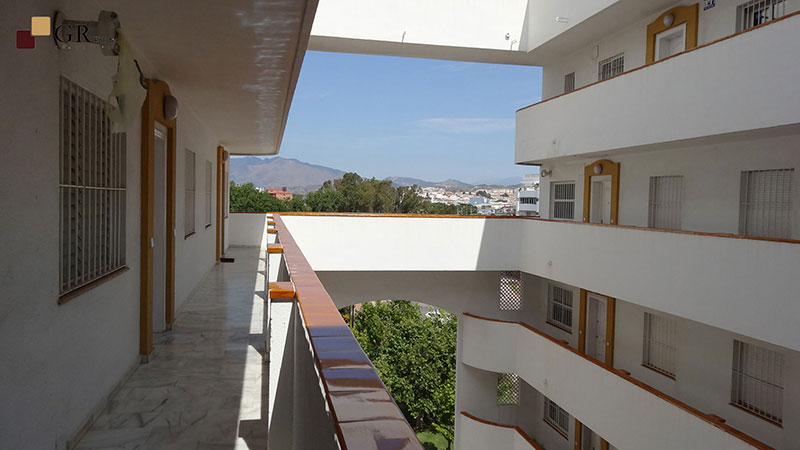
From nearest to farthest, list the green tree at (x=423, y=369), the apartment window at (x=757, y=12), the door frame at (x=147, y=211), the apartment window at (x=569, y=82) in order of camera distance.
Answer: the door frame at (x=147, y=211), the apartment window at (x=757, y=12), the apartment window at (x=569, y=82), the green tree at (x=423, y=369)

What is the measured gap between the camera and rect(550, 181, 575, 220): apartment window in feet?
46.1

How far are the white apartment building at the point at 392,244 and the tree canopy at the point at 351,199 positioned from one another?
1735 inches

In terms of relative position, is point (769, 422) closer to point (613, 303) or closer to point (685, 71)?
point (613, 303)

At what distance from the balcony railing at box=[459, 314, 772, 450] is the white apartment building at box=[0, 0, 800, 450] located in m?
0.05

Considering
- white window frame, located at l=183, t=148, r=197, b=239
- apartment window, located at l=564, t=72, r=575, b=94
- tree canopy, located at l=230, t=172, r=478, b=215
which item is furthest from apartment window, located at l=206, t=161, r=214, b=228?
tree canopy, located at l=230, t=172, r=478, b=215

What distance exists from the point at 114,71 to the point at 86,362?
98.9 inches

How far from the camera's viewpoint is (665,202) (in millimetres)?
10805

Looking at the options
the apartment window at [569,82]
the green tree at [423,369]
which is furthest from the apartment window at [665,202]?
the green tree at [423,369]

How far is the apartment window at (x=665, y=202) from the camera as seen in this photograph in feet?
34.3

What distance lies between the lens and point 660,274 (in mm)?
9219

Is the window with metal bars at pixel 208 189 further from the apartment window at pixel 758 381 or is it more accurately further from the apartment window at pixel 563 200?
the apartment window at pixel 758 381

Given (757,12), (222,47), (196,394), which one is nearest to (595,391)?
(757,12)

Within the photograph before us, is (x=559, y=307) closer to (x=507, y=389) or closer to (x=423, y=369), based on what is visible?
(x=507, y=389)

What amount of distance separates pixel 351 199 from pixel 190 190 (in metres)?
54.6
